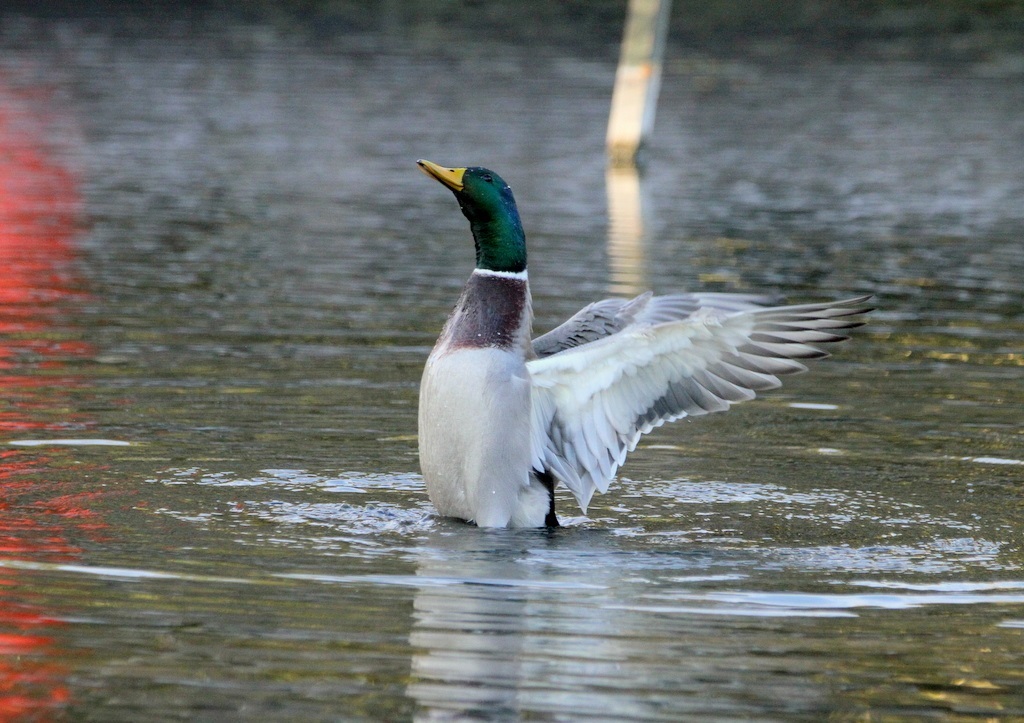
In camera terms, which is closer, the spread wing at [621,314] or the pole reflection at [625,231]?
the spread wing at [621,314]

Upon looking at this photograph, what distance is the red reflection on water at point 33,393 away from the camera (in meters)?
5.85

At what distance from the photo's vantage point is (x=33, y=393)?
10.4m

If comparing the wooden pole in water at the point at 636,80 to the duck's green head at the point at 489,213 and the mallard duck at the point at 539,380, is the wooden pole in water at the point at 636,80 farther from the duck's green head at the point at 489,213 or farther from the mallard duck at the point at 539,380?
the mallard duck at the point at 539,380

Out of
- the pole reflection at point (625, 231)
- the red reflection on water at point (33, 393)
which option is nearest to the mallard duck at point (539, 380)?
the red reflection on water at point (33, 393)

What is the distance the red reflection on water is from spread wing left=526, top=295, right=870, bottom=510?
203cm

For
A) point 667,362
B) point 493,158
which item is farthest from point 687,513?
point 493,158

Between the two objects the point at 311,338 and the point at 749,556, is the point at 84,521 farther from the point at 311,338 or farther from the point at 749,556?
the point at 311,338

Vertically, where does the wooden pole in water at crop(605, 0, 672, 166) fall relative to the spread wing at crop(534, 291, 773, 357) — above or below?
above

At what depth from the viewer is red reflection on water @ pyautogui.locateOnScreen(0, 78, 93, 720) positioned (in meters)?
5.85

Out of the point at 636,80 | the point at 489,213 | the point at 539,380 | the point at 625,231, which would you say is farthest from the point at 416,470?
the point at 636,80

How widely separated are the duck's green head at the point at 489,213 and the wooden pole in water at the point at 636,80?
13657mm

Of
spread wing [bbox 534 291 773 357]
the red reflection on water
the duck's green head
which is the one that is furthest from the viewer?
spread wing [bbox 534 291 773 357]

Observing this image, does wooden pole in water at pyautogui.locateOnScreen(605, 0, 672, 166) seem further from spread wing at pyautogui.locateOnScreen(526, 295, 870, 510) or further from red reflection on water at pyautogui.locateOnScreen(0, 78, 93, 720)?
spread wing at pyautogui.locateOnScreen(526, 295, 870, 510)

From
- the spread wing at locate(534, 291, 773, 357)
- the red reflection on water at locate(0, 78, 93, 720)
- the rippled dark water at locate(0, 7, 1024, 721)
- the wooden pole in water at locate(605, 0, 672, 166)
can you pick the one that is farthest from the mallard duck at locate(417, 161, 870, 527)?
the wooden pole in water at locate(605, 0, 672, 166)
